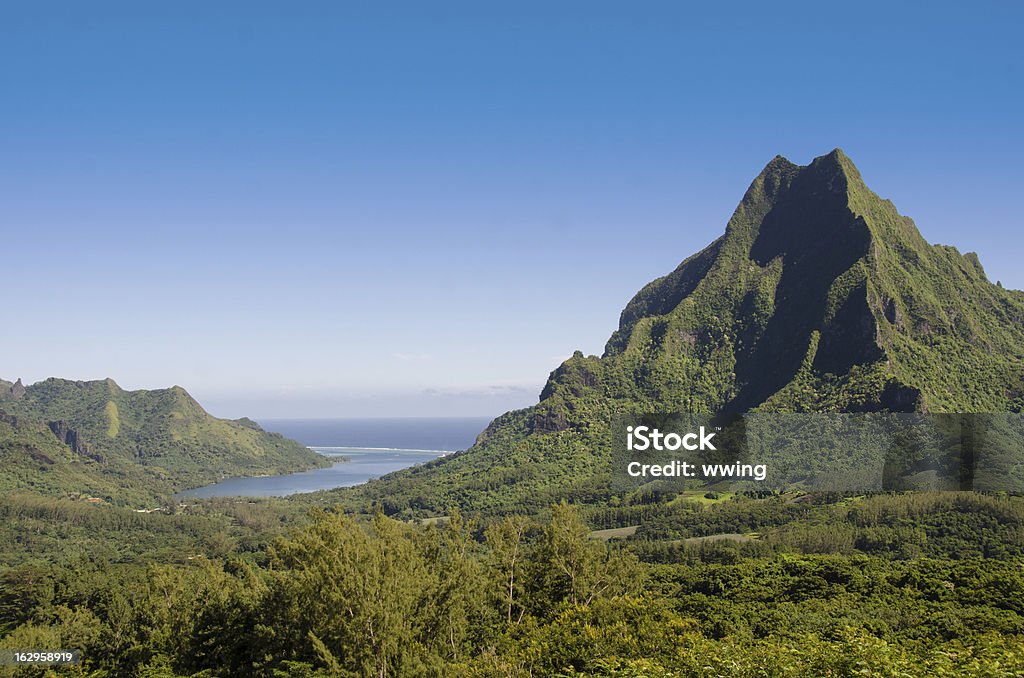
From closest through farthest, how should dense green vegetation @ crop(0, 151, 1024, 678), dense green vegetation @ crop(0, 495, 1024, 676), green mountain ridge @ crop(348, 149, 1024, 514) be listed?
1. dense green vegetation @ crop(0, 495, 1024, 676)
2. dense green vegetation @ crop(0, 151, 1024, 678)
3. green mountain ridge @ crop(348, 149, 1024, 514)

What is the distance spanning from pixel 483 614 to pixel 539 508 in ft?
323

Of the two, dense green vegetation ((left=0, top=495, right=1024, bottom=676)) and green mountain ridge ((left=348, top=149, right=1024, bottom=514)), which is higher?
green mountain ridge ((left=348, top=149, right=1024, bottom=514))

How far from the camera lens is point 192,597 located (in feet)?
146

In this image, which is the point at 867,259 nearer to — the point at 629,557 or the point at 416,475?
the point at 416,475

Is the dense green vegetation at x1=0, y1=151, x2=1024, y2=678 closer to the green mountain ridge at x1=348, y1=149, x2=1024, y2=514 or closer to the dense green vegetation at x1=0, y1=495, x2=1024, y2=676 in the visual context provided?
the dense green vegetation at x1=0, y1=495, x2=1024, y2=676

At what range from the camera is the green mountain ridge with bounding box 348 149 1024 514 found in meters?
140

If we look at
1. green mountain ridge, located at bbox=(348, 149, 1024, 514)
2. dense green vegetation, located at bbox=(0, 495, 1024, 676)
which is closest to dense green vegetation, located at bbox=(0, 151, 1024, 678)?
dense green vegetation, located at bbox=(0, 495, 1024, 676)

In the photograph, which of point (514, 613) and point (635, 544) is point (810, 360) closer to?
point (635, 544)

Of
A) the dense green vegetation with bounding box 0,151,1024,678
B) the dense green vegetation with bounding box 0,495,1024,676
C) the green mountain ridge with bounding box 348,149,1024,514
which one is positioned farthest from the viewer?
the green mountain ridge with bounding box 348,149,1024,514

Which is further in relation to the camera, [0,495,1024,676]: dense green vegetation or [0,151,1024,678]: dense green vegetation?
[0,151,1024,678]: dense green vegetation

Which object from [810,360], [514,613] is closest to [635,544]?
[514,613]

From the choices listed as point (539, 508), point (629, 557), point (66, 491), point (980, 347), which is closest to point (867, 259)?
point (980, 347)

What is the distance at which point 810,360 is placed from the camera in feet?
528

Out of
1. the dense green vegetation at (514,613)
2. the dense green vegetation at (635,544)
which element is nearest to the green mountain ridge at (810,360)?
the dense green vegetation at (635,544)
